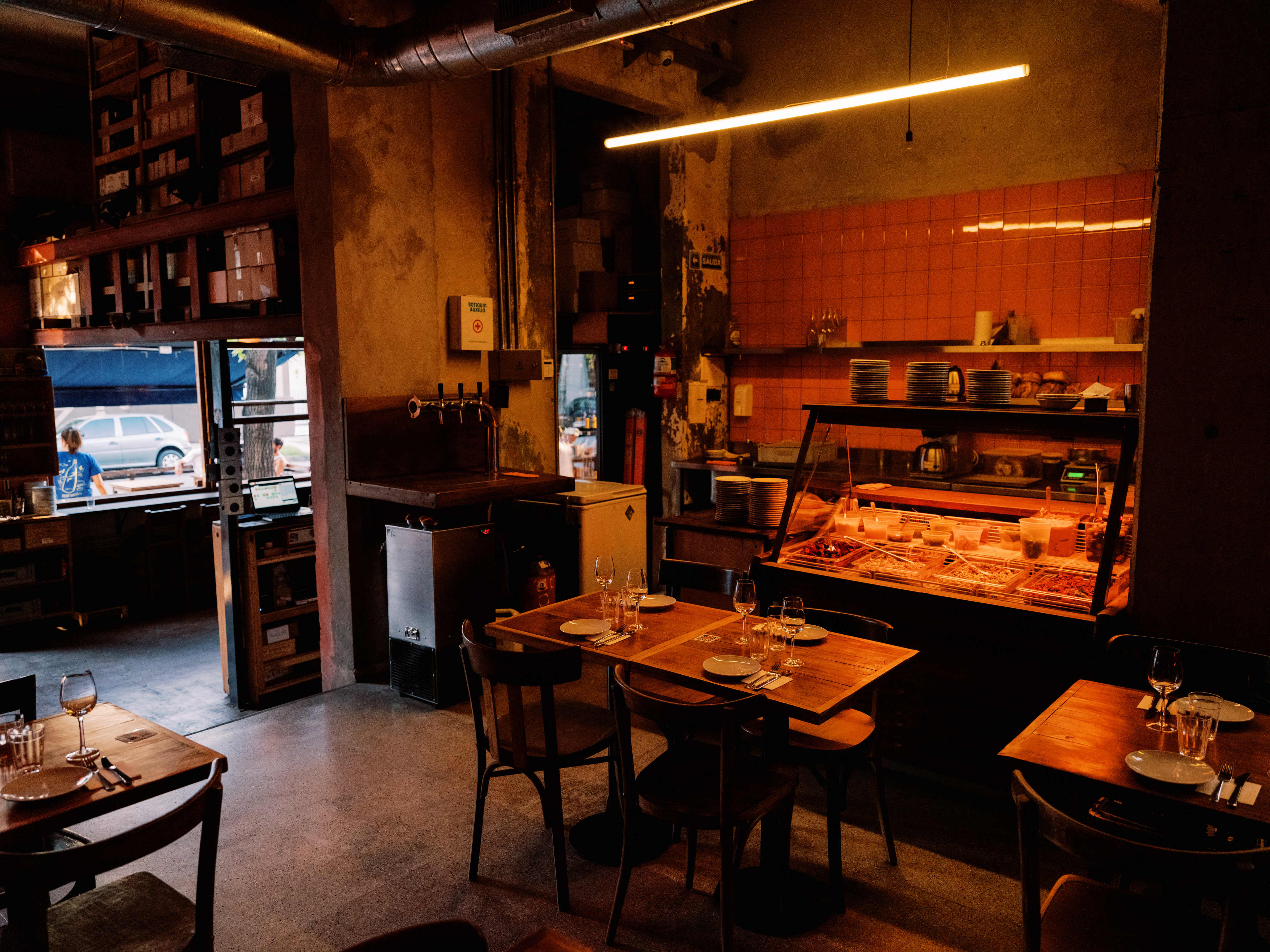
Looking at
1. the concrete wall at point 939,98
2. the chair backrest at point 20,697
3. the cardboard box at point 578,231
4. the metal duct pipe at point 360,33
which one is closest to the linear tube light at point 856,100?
the metal duct pipe at point 360,33

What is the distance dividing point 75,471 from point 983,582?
7.39 meters

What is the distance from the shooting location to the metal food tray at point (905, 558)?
3.92 m

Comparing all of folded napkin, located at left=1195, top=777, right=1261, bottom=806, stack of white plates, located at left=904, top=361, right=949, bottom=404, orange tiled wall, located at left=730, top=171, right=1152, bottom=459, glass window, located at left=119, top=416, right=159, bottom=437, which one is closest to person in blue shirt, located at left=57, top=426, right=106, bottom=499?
glass window, located at left=119, top=416, right=159, bottom=437

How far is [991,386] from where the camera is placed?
387 centimetres

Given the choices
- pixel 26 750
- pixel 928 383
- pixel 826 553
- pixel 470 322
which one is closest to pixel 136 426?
pixel 470 322

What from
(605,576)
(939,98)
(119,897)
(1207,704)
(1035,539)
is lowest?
(119,897)

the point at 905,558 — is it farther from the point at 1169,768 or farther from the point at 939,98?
the point at 939,98

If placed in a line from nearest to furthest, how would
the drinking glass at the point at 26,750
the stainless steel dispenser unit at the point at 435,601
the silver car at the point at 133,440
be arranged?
1. the drinking glass at the point at 26,750
2. the stainless steel dispenser unit at the point at 435,601
3. the silver car at the point at 133,440

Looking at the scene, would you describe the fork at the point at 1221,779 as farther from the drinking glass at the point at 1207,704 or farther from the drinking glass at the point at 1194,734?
the drinking glass at the point at 1207,704

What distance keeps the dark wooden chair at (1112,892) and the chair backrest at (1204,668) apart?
83 cm

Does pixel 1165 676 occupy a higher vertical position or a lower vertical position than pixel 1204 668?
higher

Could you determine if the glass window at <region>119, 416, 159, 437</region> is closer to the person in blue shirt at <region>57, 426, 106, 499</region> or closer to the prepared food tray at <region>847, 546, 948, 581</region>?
the person in blue shirt at <region>57, 426, 106, 499</region>

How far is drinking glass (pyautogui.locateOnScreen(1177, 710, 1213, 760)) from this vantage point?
2.31 m

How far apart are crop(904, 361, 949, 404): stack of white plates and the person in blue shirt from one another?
22.9ft
